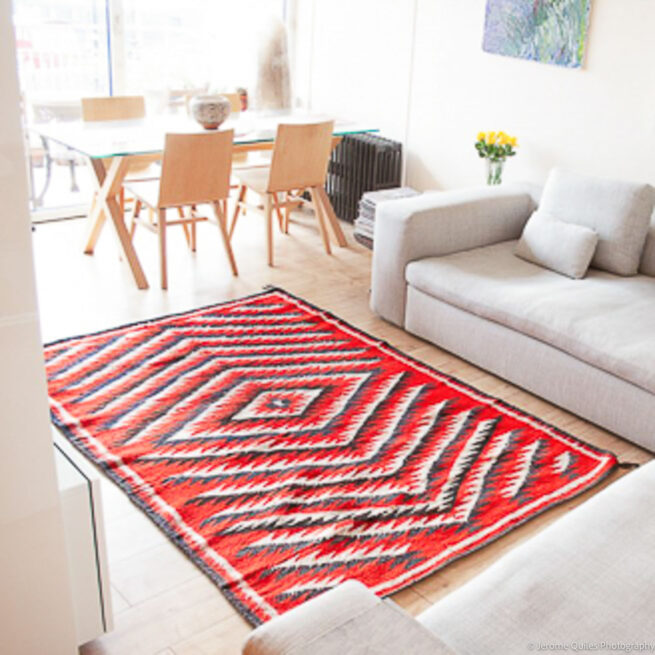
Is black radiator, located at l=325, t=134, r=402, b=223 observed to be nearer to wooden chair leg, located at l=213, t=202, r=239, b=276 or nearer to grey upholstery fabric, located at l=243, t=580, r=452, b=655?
wooden chair leg, located at l=213, t=202, r=239, b=276

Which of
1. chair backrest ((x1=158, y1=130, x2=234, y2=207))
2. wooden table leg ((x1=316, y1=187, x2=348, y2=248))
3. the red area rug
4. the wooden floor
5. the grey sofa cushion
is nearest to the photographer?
the wooden floor

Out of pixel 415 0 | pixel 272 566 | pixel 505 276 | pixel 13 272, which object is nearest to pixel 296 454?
pixel 272 566

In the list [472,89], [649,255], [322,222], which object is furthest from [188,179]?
[649,255]

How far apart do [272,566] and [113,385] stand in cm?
126

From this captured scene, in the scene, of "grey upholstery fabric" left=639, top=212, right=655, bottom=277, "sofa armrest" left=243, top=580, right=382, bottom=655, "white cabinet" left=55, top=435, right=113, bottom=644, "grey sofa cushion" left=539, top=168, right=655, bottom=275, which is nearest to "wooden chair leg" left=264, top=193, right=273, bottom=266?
"grey sofa cushion" left=539, top=168, right=655, bottom=275

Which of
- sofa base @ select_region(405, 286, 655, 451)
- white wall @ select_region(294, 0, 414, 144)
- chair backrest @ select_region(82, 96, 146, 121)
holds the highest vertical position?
white wall @ select_region(294, 0, 414, 144)

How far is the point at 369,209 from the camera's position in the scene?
4.71 meters

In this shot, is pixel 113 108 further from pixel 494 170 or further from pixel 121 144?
pixel 494 170

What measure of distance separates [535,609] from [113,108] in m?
4.00

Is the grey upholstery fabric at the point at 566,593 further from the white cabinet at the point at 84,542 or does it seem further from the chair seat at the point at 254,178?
the chair seat at the point at 254,178

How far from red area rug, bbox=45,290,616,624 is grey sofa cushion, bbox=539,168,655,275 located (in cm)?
89

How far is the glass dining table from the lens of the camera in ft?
13.7

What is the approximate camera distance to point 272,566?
2391 mm

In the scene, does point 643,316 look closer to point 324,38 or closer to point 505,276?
point 505,276
